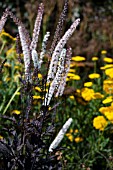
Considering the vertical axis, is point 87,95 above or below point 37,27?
below

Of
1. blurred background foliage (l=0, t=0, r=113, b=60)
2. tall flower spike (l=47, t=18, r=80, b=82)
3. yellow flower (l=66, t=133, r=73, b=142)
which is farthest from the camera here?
blurred background foliage (l=0, t=0, r=113, b=60)

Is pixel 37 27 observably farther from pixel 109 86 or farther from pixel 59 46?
pixel 109 86

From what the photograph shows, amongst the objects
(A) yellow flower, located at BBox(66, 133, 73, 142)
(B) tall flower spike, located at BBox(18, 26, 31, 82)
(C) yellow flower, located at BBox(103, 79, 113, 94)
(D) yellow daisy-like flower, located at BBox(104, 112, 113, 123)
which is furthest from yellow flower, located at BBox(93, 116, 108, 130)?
(B) tall flower spike, located at BBox(18, 26, 31, 82)

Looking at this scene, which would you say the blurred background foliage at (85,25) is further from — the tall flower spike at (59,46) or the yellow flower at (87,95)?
the tall flower spike at (59,46)

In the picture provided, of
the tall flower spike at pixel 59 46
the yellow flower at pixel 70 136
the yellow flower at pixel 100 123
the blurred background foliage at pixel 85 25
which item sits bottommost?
the yellow flower at pixel 70 136

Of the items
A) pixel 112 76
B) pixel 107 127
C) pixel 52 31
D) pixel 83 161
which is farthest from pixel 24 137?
pixel 52 31

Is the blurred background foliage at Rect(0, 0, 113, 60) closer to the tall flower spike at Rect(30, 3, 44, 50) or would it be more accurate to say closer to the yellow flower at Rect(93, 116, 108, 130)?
the yellow flower at Rect(93, 116, 108, 130)

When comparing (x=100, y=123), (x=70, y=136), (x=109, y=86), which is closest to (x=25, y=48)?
(x=100, y=123)

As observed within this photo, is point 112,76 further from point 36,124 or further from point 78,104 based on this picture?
point 36,124

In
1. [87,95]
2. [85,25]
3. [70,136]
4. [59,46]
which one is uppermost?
[85,25]

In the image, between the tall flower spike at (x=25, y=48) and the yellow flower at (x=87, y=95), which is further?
the yellow flower at (x=87, y=95)

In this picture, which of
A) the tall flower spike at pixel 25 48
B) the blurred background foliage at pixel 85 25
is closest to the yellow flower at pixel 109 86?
the tall flower spike at pixel 25 48

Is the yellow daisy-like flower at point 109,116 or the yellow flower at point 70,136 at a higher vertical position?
the yellow daisy-like flower at point 109,116

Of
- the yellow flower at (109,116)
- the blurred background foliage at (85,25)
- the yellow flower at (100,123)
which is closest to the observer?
the yellow flower at (109,116)
